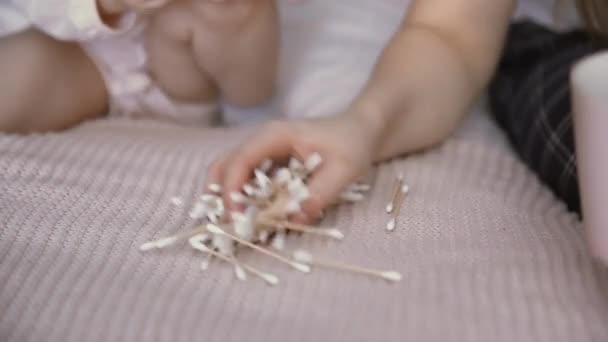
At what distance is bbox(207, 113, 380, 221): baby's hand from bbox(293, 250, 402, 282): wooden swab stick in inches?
1.6

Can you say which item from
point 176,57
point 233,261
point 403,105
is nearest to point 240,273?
point 233,261

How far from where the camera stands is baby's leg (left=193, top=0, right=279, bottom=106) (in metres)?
0.67

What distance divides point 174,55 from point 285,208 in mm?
315

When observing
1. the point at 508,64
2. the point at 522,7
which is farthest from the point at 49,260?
the point at 522,7

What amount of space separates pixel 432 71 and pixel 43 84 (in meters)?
0.39

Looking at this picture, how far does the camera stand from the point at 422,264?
47 cm

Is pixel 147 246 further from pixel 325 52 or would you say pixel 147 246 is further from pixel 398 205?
pixel 325 52

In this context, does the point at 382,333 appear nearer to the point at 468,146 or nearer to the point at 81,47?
the point at 468,146

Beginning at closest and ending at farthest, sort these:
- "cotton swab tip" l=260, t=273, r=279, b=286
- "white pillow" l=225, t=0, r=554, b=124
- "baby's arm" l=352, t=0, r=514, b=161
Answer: "cotton swab tip" l=260, t=273, r=279, b=286, "baby's arm" l=352, t=0, r=514, b=161, "white pillow" l=225, t=0, r=554, b=124

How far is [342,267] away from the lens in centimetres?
46

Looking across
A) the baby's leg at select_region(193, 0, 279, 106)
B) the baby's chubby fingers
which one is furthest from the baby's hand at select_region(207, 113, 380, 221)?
the baby's leg at select_region(193, 0, 279, 106)

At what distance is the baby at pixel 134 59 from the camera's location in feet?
2.22

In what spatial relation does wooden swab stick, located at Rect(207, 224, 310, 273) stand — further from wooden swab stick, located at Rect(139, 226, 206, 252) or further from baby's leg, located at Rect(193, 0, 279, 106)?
baby's leg, located at Rect(193, 0, 279, 106)

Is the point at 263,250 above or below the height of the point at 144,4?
below
